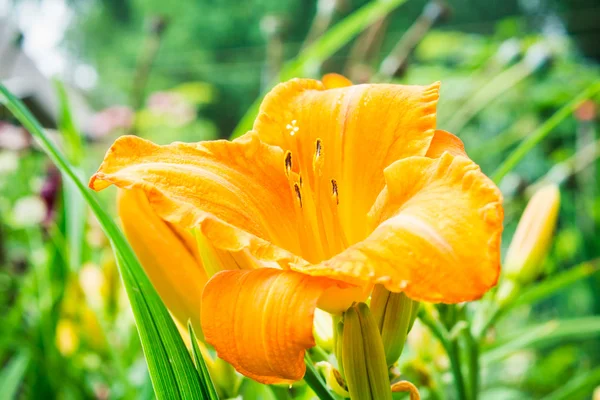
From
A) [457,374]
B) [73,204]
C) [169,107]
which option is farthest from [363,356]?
[169,107]

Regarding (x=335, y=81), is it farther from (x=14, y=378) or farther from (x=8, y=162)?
(x=8, y=162)

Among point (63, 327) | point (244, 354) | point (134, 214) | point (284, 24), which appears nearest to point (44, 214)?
point (63, 327)

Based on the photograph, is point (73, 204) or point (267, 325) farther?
point (73, 204)

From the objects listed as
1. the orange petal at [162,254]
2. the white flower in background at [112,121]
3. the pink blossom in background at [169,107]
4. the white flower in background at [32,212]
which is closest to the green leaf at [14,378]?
the white flower in background at [32,212]

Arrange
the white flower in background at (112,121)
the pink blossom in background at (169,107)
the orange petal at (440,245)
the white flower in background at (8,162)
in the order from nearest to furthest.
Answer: the orange petal at (440,245) < the white flower in background at (8,162) < the white flower in background at (112,121) < the pink blossom in background at (169,107)

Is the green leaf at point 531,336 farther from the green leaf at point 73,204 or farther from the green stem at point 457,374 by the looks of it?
the green leaf at point 73,204

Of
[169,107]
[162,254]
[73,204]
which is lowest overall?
[162,254]
